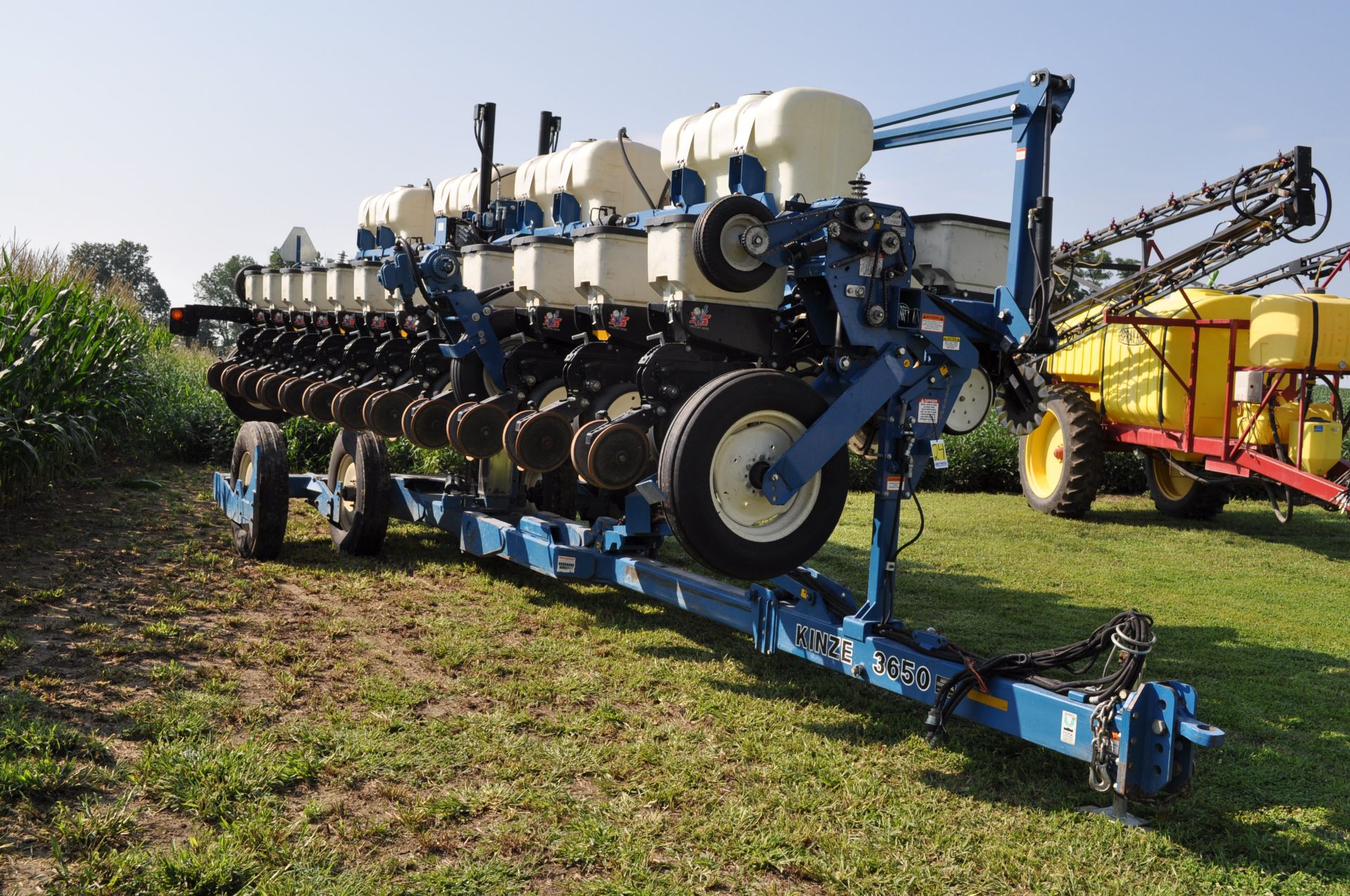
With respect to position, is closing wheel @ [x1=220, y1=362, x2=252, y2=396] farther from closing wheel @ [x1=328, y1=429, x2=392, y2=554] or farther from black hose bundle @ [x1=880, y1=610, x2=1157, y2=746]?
black hose bundle @ [x1=880, y1=610, x2=1157, y2=746]

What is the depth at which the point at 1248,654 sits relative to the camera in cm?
672

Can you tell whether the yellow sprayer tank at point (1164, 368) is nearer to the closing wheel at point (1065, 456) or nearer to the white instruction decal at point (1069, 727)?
the closing wheel at point (1065, 456)

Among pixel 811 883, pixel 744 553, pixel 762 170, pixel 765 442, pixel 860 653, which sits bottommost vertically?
pixel 811 883

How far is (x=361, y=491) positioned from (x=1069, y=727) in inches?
215

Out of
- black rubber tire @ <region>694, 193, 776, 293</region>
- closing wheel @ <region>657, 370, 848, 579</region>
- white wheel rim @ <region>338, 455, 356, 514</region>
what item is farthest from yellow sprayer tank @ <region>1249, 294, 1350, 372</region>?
A: white wheel rim @ <region>338, 455, 356, 514</region>

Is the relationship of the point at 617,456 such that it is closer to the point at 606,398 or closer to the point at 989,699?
the point at 606,398

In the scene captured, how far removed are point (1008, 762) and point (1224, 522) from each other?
9.56 metres

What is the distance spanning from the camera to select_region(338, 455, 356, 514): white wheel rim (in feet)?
26.7

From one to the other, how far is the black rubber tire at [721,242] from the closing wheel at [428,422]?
325 centimetres

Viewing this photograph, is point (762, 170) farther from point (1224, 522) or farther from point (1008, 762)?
point (1224, 522)

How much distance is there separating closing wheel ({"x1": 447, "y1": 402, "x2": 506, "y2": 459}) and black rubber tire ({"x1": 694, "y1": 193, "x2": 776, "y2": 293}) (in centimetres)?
254

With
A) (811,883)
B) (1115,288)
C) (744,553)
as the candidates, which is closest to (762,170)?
(744,553)

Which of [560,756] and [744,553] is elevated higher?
[744,553]

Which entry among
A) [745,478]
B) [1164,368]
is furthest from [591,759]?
[1164,368]
